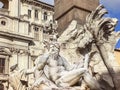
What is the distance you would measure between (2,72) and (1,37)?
3179mm

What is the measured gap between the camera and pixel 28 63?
31.5 metres

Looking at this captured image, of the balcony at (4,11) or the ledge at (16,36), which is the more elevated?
the balcony at (4,11)

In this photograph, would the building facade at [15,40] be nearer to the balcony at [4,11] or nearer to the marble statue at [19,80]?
the balcony at [4,11]

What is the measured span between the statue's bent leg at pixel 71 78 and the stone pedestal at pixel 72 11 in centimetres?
227

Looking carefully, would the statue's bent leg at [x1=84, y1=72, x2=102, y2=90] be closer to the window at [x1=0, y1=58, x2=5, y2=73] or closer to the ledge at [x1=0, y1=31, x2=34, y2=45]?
the window at [x1=0, y1=58, x2=5, y2=73]

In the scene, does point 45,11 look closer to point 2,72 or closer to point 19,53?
point 19,53

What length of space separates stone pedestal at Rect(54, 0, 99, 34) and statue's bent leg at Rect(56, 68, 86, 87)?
7.46 feet

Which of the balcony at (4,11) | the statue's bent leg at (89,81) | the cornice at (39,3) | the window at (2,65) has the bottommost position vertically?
the statue's bent leg at (89,81)

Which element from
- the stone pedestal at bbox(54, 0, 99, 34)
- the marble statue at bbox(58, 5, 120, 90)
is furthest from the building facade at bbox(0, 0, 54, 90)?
the marble statue at bbox(58, 5, 120, 90)

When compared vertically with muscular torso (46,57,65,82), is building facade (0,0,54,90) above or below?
above

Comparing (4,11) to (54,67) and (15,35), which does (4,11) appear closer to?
(15,35)

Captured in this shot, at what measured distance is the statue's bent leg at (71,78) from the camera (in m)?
6.28

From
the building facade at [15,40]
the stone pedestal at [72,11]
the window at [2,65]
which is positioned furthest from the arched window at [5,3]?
the stone pedestal at [72,11]

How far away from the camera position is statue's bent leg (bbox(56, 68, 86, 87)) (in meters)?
6.28
